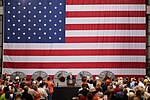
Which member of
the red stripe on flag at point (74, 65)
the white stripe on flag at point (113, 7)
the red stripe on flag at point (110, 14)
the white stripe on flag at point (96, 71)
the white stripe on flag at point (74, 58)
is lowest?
the white stripe on flag at point (96, 71)

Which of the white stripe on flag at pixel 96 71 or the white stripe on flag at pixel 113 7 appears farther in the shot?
the white stripe on flag at pixel 113 7

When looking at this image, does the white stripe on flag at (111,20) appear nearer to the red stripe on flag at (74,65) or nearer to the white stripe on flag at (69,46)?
the white stripe on flag at (69,46)

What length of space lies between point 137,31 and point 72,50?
16.7 ft

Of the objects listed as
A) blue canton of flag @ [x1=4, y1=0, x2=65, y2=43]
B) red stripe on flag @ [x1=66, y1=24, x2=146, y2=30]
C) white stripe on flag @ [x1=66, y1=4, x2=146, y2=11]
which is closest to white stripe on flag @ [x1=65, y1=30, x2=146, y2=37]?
red stripe on flag @ [x1=66, y1=24, x2=146, y2=30]

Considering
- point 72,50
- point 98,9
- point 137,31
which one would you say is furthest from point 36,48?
point 137,31

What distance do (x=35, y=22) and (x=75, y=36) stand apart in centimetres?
328

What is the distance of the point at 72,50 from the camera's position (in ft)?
94.9

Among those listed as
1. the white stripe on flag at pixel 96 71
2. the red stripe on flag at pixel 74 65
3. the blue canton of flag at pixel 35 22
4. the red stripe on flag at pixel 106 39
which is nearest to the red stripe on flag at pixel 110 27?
the red stripe on flag at pixel 106 39

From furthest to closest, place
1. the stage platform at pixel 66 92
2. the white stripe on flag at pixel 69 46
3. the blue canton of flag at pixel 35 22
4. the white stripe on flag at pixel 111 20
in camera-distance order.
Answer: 1. the blue canton of flag at pixel 35 22
2. the white stripe on flag at pixel 111 20
3. the white stripe on flag at pixel 69 46
4. the stage platform at pixel 66 92

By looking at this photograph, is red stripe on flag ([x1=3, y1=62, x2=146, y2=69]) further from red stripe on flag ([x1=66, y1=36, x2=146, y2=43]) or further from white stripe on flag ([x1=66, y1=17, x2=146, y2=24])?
white stripe on flag ([x1=66, y1=17, x2=146, y2=24])

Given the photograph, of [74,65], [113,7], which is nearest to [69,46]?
[74,65]

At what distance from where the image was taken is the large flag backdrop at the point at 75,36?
28547mm

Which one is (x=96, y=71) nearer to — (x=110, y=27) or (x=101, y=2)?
(x=110, y=27)

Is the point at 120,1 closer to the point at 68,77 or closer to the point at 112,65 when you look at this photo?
the point at 112,65
